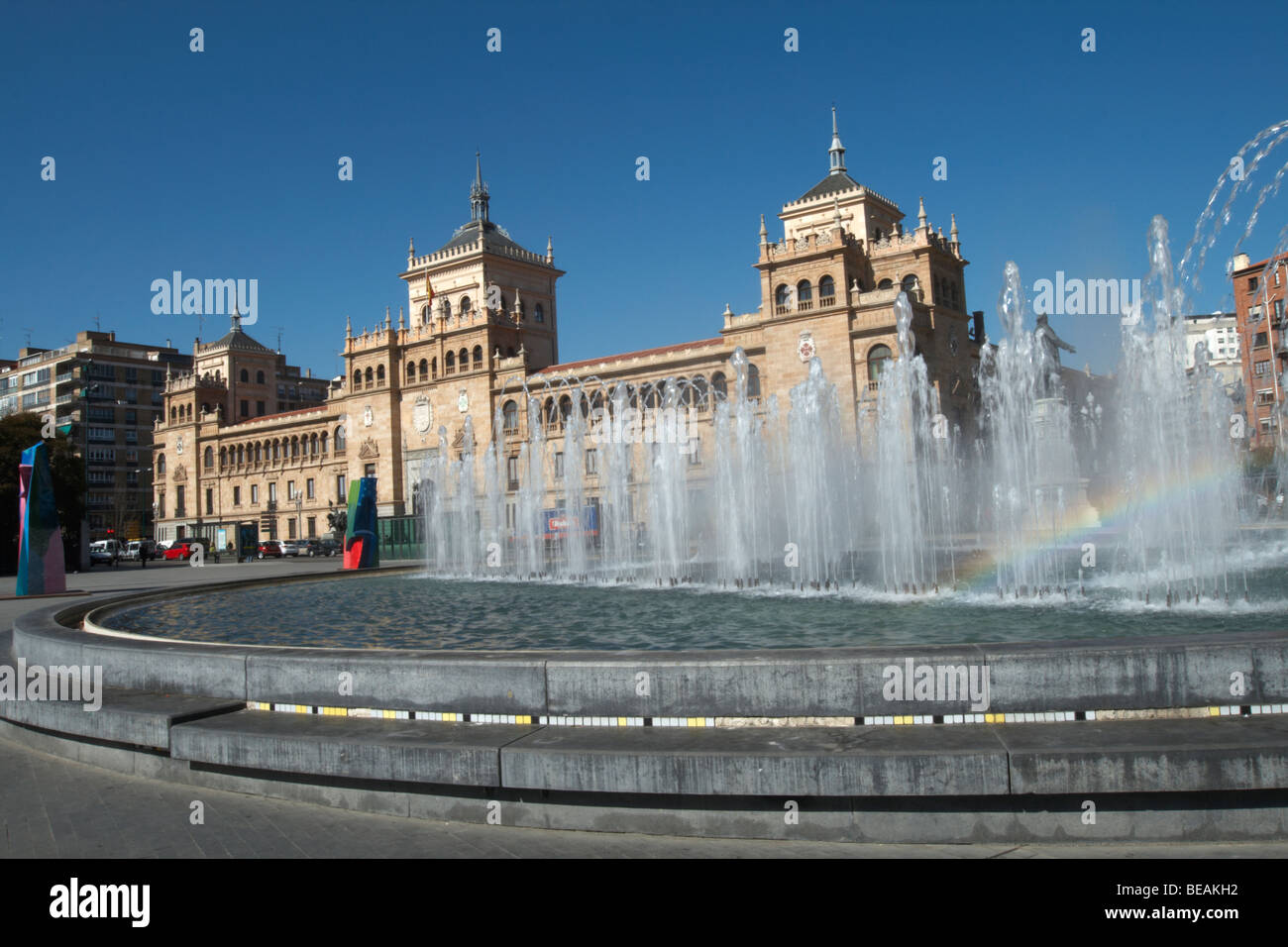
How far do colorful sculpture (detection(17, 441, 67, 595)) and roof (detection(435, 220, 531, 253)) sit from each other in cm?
4488

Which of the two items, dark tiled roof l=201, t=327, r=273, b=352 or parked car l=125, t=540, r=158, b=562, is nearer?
parked car l=125, t=540, r=158, b=562

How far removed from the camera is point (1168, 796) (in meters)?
4.45

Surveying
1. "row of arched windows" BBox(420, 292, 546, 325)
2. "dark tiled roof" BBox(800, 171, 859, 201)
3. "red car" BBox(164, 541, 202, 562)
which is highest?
"dark tiled roof" BBox(800, 171, 859, 201)

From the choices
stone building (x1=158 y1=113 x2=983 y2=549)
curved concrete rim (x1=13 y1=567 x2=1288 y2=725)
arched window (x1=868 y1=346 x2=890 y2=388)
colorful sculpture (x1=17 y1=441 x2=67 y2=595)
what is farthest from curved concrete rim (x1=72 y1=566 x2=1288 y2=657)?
arched window (x1=868 y1=346 x2=890 y2=388)

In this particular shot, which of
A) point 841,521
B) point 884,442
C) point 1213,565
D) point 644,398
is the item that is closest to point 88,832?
point 1213,565

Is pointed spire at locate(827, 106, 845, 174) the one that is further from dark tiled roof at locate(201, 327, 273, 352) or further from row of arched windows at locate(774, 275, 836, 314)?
dark tiled roof at locate(201, 327, 273, 352)

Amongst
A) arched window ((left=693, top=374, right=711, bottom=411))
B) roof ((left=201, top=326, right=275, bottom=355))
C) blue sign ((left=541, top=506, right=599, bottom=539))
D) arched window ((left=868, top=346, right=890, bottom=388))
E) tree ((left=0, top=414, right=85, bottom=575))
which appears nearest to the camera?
blue sign ((left=541, top=506, right=599, bottom=539))

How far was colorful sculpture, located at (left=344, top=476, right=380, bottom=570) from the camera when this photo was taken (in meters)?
25.6

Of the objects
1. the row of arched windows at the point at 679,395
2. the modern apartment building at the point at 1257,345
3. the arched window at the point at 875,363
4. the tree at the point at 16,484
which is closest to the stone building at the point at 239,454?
the row of arched windows at the point at 679,395

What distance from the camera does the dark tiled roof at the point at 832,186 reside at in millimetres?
52000

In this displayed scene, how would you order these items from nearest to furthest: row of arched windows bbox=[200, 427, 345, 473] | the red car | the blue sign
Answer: the blue sign, the red car, row of arched windows bbox=[200, 427, 345, 473]

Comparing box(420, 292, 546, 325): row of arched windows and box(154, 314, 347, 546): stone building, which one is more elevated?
box(420, 292, 546, 325): row of arched windows
